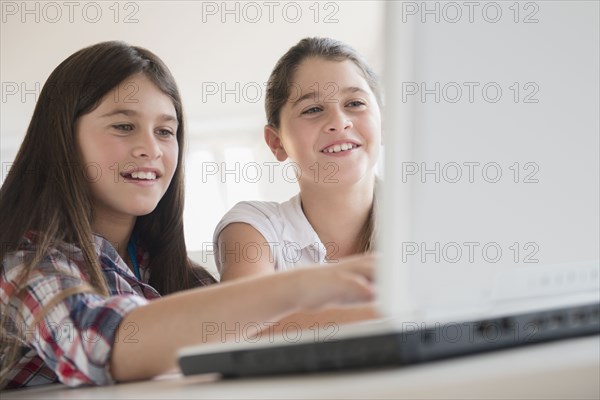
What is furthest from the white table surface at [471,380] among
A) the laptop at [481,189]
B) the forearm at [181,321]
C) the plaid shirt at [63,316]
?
the plaid shirt at [63,316]

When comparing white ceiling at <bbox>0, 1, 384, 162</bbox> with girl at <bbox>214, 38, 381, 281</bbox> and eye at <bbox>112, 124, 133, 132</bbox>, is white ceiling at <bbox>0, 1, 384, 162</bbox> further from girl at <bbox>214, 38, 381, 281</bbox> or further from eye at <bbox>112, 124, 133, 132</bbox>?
eye at <bbox>112, 124, 133, 132</bbox>

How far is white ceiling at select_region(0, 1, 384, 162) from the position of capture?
5.25 m

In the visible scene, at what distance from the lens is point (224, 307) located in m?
0.73

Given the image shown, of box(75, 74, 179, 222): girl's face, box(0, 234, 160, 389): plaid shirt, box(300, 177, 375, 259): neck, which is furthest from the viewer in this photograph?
box(300, 177, 375, 259): neck

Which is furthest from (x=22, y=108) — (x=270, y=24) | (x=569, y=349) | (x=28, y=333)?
(x=569, y=349)

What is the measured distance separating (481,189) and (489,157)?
0.10ft

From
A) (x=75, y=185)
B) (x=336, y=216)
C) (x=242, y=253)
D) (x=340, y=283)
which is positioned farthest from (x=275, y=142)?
(x=340, y=283)

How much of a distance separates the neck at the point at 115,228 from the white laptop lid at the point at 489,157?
3.30 ft

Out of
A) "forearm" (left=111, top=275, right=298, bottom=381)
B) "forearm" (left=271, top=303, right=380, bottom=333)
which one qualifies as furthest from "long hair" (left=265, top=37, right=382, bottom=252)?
Result: "forearm" (left=111, top=275, right=298, bottom=381)

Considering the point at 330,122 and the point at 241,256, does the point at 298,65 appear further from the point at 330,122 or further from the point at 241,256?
the point at 241,256

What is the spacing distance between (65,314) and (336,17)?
5.05 m

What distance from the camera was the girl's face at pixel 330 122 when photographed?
165 centimetres

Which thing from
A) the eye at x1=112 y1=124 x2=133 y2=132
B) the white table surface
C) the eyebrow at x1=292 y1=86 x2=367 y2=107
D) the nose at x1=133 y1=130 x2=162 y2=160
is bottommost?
the white table surface

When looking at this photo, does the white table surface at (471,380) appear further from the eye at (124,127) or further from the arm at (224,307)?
the eye at (124,127)
